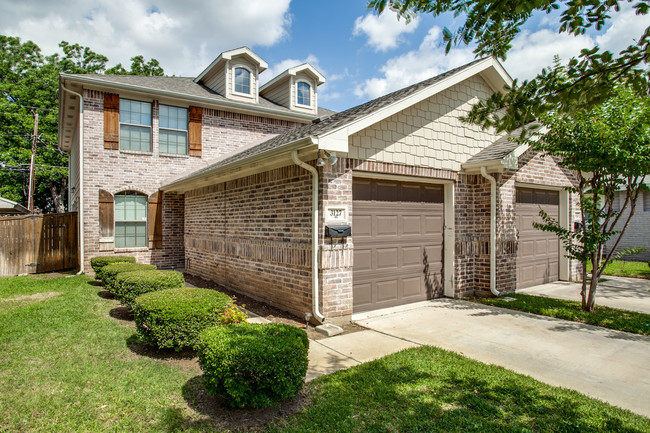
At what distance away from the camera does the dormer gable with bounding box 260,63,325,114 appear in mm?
15969

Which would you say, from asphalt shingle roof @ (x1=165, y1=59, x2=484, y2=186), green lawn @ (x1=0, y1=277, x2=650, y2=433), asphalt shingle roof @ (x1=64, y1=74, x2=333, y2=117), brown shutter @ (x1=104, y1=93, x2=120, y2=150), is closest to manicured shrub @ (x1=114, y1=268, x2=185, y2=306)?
green lawn @ (x1=0, y1=277, x2=650, y2=433)

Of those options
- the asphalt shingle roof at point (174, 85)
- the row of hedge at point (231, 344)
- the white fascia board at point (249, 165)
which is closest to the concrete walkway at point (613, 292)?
the white fascia board at point (249, 165)

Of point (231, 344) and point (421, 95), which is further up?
point (421, 95)

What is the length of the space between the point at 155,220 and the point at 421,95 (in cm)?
1002

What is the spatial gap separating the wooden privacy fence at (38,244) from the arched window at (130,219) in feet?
6.76

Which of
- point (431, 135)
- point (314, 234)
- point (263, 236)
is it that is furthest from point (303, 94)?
point (314, 234)

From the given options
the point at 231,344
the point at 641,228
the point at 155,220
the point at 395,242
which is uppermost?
the point at 155,220

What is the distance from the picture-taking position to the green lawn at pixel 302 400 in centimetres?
303

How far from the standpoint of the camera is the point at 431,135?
24.0ft

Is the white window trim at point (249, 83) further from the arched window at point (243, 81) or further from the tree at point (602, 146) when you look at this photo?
the tree at point (602, 146)

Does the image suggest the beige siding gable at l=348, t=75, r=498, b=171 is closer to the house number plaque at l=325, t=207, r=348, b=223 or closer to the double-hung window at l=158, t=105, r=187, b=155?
the house number plaque at l=325, t=207, r=348, b=223

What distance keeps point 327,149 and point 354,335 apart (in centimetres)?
282

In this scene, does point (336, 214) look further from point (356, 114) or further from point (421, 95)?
point (421, 95)

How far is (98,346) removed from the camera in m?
4.92
